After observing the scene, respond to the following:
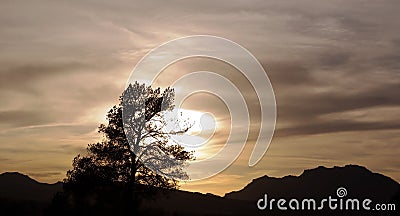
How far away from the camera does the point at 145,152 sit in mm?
45219

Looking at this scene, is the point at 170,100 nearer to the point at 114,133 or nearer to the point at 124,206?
the point at 114,133

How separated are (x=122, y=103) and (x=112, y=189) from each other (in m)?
7.08

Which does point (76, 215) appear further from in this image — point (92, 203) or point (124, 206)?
point (124, 206)

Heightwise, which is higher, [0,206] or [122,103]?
[122,103]

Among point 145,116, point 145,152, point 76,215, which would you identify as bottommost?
point 76,215

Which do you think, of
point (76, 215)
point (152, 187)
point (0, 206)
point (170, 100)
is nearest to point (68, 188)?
point (76, 215)

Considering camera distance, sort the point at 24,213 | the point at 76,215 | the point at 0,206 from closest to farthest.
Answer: the point at 76,215
the point at 24,213
the point at 0,206

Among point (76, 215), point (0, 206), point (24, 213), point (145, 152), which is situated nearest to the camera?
point (145, 152)

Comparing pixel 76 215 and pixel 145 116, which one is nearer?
pixel 145 116

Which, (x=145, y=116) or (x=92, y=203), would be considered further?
(x=92, y=203)

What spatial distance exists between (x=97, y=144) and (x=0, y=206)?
90.6 feet

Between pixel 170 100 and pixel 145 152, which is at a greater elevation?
pixel 170 100

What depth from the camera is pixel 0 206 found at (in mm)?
67438

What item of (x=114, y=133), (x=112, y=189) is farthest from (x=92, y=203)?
(x=114, y=133)
